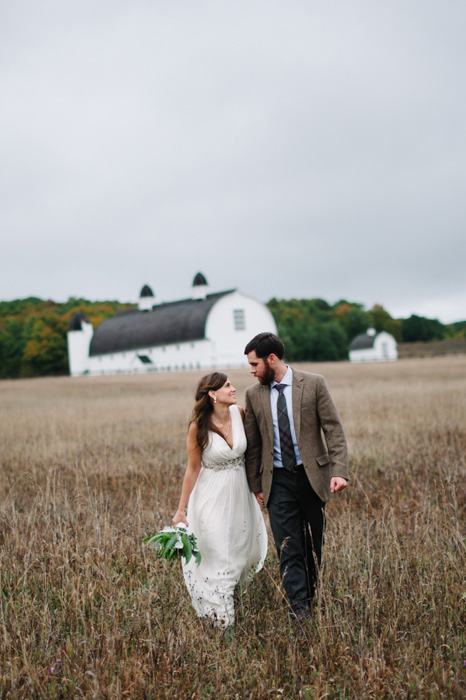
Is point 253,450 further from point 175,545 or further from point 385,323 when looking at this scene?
point 385,323

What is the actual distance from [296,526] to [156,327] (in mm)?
65954

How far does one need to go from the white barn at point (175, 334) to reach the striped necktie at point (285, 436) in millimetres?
50815

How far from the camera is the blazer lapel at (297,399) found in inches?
165

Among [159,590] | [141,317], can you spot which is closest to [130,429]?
[159,590]

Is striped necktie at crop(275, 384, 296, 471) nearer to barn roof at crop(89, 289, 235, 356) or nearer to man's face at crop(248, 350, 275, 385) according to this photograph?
man's face at crop(248, 350, 275, 385)

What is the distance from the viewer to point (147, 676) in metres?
3.24

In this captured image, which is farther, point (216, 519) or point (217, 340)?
point (217, 340)

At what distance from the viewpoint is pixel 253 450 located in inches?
175

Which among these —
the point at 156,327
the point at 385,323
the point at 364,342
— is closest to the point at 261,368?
the point at 156,327

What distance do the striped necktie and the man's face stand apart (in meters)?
0.17

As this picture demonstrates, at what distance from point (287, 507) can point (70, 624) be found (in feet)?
5.38

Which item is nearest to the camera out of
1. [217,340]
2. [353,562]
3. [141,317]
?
[353,562]

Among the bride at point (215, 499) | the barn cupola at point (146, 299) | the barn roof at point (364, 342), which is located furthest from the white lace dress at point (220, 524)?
the barn roof at point (364, 342)

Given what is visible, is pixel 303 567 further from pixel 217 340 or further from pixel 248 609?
pixel 217 340
